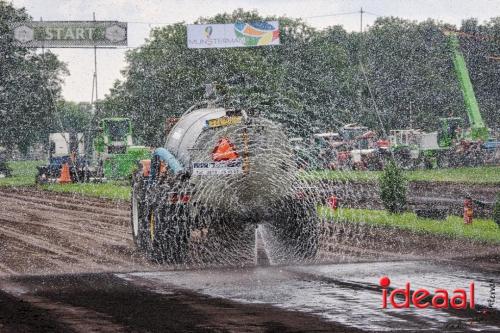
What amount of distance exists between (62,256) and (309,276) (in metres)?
5.02

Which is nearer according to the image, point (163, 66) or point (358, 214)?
point (358, 214)

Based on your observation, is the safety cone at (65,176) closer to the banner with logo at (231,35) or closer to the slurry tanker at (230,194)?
the banner with logo at (231,35)

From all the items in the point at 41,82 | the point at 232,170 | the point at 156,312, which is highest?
the point at 41,82

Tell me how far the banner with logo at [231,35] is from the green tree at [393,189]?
3443 centimetres

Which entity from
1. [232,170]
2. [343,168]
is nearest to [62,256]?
[232,170]

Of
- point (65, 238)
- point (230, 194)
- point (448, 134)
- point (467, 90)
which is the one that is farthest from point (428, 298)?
point (448, 134)

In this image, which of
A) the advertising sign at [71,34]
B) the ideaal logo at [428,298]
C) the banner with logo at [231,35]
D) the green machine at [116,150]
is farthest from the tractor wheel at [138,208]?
the banner with logo at [231,35]

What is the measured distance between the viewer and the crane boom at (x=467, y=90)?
50.6 meters

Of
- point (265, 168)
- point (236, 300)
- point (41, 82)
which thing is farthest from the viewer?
point (41, 82)

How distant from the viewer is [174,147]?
16.8 meters

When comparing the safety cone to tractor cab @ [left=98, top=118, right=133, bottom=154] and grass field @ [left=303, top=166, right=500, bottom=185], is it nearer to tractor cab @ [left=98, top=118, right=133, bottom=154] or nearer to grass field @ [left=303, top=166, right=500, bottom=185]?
tractor cab @ [left=98, top=118, right=133, bottom=154]

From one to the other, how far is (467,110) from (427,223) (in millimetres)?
33113

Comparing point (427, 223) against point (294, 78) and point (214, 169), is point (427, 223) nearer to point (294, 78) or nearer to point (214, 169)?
point (214, 169)

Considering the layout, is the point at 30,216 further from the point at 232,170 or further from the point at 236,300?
the point at 236,300
